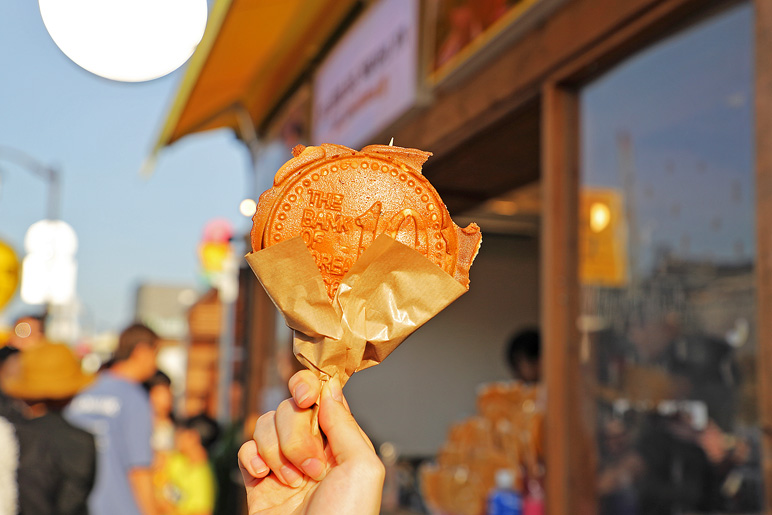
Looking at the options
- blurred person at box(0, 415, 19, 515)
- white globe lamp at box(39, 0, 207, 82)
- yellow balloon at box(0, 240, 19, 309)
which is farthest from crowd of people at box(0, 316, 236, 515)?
white globe lamp at box(39, 0, 207, 82)

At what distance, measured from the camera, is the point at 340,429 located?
0.95 meters

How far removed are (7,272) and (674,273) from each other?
5.05m

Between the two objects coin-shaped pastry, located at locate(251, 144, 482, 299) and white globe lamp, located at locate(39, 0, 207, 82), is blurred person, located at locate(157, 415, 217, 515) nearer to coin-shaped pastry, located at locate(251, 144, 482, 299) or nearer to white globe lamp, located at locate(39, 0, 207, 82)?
white globe lamp, located at locate(39, 0, 207, 82)

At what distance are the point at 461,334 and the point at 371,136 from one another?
10.7 ft

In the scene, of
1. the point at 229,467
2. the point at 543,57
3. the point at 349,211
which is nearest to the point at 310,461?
the point at 349,211

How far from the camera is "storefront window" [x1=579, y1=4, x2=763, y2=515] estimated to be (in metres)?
2.51

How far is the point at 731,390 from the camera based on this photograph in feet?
8.29

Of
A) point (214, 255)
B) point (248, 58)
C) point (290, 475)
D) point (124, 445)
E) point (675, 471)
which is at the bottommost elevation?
point (124, 445)

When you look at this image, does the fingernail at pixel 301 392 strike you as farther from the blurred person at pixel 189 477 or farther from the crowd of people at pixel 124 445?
the blurred person at pixel 189 477

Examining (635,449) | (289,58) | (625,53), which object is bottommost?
(635,449)

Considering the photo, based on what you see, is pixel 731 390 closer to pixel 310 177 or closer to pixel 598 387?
pixel 598 387

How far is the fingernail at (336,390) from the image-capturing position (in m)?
0.98

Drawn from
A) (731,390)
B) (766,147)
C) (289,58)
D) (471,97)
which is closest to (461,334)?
(289,58)

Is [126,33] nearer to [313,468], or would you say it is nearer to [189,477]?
[313,468]
